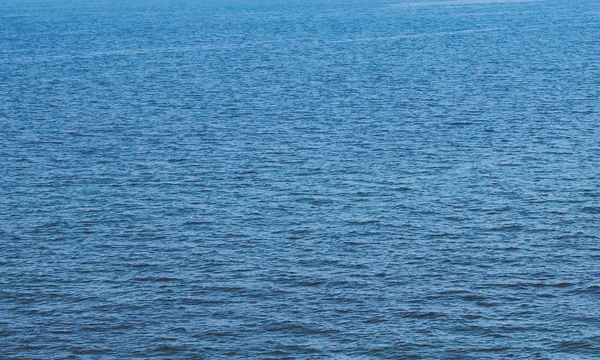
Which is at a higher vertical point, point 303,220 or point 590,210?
point 303,220

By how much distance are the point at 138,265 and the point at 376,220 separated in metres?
17.0

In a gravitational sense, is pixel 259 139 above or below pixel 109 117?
below

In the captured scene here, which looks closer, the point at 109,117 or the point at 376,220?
the point at 376,220

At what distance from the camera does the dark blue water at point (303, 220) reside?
4994 cm

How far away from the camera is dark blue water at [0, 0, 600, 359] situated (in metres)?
49.9

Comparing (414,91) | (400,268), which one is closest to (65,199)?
(400,268)

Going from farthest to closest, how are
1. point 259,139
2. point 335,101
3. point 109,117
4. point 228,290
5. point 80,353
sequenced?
point 335,101 < point 109,117 < point 259,139 < point 228,290 < point 80,353

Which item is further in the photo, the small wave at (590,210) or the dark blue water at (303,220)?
the small wave at (590,210)

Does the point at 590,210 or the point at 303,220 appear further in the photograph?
the point at 590,210

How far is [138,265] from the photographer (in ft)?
194

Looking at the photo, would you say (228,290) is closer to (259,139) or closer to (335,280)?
(335,280)

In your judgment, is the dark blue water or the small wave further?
the small wave

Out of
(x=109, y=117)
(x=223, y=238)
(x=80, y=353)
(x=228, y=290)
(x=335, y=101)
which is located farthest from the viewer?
(x=335, y=101)

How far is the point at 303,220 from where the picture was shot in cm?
6700
